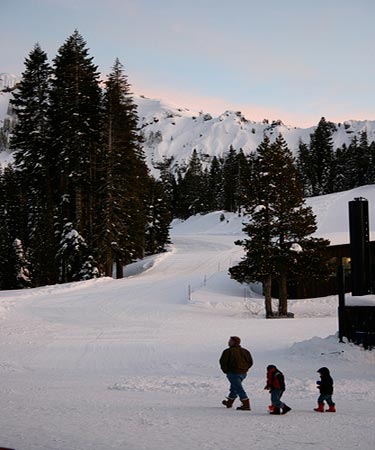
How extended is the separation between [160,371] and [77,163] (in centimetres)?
2525

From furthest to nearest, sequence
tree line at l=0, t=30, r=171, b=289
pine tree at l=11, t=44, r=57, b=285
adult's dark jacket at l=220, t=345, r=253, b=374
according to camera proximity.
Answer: pine tree at l=11, t=44, r=57, b=285 < tree line at l=0, t=30, r=171, b=289 < adult's dark jacket at l=220, t=345, r=253, b=374

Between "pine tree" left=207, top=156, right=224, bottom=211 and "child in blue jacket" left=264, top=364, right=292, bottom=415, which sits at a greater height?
"pine tree" left=207, top=156, right=224, bottom=211

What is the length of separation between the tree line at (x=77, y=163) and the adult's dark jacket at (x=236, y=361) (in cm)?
2729

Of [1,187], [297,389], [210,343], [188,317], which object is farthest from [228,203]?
[297,389]

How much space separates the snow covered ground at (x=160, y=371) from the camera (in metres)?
8.06

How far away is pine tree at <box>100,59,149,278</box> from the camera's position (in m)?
38.1

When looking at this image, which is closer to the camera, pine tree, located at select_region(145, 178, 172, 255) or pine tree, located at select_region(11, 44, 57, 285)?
pine tree, located at select_region(11, 44, 57, 285)

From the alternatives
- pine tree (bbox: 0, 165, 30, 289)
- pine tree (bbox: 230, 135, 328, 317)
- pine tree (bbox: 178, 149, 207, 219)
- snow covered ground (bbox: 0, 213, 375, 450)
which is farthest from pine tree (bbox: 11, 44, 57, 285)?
pine tree (bbox: 178, 149, 207, 219)

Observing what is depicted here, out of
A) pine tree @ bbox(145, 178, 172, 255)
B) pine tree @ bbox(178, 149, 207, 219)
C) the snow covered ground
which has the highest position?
pine tree @ bbox(178, 149, 207, 219)

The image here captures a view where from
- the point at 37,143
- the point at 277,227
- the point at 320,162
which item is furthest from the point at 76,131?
the point at 320,162

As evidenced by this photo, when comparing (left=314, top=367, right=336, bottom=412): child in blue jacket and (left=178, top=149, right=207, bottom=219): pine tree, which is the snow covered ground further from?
(left=178, top=149, right=207, bottom=219): pine tree

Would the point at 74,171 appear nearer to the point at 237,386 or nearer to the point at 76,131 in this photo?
the point at 76,131

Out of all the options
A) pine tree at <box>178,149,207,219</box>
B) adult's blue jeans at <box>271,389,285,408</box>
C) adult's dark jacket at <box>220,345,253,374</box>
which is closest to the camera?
adult's blue jeans at <box>271,389,285,408</box>

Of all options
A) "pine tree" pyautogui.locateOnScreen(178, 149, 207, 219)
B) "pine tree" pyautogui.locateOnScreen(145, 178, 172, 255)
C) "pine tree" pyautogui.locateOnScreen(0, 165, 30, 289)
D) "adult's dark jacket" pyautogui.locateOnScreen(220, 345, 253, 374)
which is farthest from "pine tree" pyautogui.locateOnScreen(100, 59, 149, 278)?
"pine tree" pyautogui.locateOnScreen(178, 149, 207, 219)
